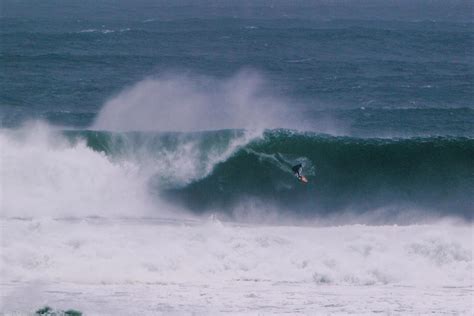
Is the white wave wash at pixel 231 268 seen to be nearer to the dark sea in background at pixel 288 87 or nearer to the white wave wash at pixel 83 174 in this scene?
the white wave wash at pixel 83 174

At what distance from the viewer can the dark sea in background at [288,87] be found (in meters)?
28.2

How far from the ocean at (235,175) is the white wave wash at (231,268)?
8 centimetres

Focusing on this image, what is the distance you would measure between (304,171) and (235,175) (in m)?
3.74

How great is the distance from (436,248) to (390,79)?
2211cm

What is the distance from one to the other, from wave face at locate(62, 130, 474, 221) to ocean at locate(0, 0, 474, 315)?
0.10m

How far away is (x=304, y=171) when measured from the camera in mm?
29297

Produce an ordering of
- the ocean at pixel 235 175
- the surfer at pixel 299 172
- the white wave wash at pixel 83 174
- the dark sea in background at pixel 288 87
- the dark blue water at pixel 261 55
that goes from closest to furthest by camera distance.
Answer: the ocean at pixel 235 175 → the white wave wash at pixel 83 174 → the surfer at pixel 299 172 → the dark sea in background at pixel 288 87 → the dark blue water at pixel 261 55

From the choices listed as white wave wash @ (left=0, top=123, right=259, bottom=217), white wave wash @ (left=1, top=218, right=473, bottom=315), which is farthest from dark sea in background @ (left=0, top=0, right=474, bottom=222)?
white wave wash @ (left=1, top=218, right=473, bottom=315)

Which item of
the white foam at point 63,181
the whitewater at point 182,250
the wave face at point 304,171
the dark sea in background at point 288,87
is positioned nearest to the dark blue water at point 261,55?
the dark sea in background at point 288,87

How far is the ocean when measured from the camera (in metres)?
19.9

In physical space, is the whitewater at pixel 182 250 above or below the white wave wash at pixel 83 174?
below

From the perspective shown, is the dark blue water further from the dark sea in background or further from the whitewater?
the whitewater

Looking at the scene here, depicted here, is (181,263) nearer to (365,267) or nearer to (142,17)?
(365,267)

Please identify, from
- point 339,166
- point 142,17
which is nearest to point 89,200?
point 339,166
